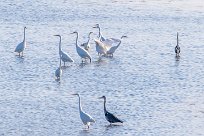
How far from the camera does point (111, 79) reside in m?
30.1

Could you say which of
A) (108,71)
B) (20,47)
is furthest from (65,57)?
Answer: (20,47)

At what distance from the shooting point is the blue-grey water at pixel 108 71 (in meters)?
24.6

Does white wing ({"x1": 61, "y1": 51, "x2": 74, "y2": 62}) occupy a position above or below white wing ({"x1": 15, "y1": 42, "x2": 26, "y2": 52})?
below

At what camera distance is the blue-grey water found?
24.6 metres

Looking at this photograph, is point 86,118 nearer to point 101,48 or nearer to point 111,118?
point 111,118

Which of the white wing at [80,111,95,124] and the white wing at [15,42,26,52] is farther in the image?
the white wing at [15,42,26,52]

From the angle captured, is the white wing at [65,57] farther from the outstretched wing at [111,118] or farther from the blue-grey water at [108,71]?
the outstretched wing at [111,118]

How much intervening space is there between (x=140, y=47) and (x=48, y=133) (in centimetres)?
1281

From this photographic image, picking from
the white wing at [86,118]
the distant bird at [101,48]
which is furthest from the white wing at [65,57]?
the white wing at [86,118]

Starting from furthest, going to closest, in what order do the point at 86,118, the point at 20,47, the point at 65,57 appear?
1. the point at 20,47
2. the point at 65,57
3. the point at 86,118

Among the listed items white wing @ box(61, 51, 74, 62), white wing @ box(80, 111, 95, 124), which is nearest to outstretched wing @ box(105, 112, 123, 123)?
white wing @ box(80, 111, 95, 124)

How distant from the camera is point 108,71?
31594 millimetres

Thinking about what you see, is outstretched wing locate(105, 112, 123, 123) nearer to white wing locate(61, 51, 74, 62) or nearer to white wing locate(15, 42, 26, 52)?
white wing locate(61, 51, 74, 62)

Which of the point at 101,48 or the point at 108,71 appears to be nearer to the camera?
the point at 108,71
